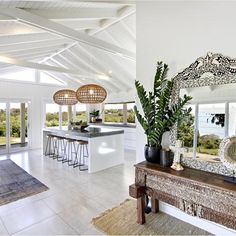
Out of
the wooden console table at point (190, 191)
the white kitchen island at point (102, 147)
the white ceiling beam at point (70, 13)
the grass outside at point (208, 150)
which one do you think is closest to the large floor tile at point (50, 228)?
the wooden console table at point (190, 191)

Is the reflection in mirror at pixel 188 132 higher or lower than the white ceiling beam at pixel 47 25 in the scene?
lower

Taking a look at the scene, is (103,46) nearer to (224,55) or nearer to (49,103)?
(224,55)

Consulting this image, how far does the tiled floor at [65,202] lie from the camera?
255 centimetres

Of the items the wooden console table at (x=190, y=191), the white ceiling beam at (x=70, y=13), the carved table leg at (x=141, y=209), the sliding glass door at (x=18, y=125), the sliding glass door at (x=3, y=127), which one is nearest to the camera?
the wooden console table at (x=190, y=191)

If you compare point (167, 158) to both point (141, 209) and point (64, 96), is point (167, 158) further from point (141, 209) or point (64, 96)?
point (64, 96)

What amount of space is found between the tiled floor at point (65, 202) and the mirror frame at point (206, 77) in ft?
5.22

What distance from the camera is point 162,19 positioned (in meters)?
2.80

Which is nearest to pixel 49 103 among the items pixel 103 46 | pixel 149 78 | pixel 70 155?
pixel 70 155

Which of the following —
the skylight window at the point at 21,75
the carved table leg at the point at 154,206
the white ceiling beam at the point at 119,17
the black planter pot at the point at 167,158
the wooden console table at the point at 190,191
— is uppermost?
the white ceiling beam at the point at 119,17

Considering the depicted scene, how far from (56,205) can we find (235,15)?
11.9 ft

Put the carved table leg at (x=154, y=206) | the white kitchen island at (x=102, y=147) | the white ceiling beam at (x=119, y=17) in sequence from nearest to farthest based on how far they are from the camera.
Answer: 1. the carved table leg at (x=154, y=206)
2. the white ceiling beam at (x=119, y=17)
3. the white kitchen island at (x=102, y=147)

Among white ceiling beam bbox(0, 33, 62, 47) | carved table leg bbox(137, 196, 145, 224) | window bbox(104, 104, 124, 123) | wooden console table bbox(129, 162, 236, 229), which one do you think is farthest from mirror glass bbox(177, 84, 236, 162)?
window bbox(104, 104, 124, 123)

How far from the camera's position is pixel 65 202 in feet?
10.7

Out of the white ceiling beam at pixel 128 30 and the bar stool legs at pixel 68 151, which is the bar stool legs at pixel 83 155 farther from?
the white ceiling beam at pixel 128 30
